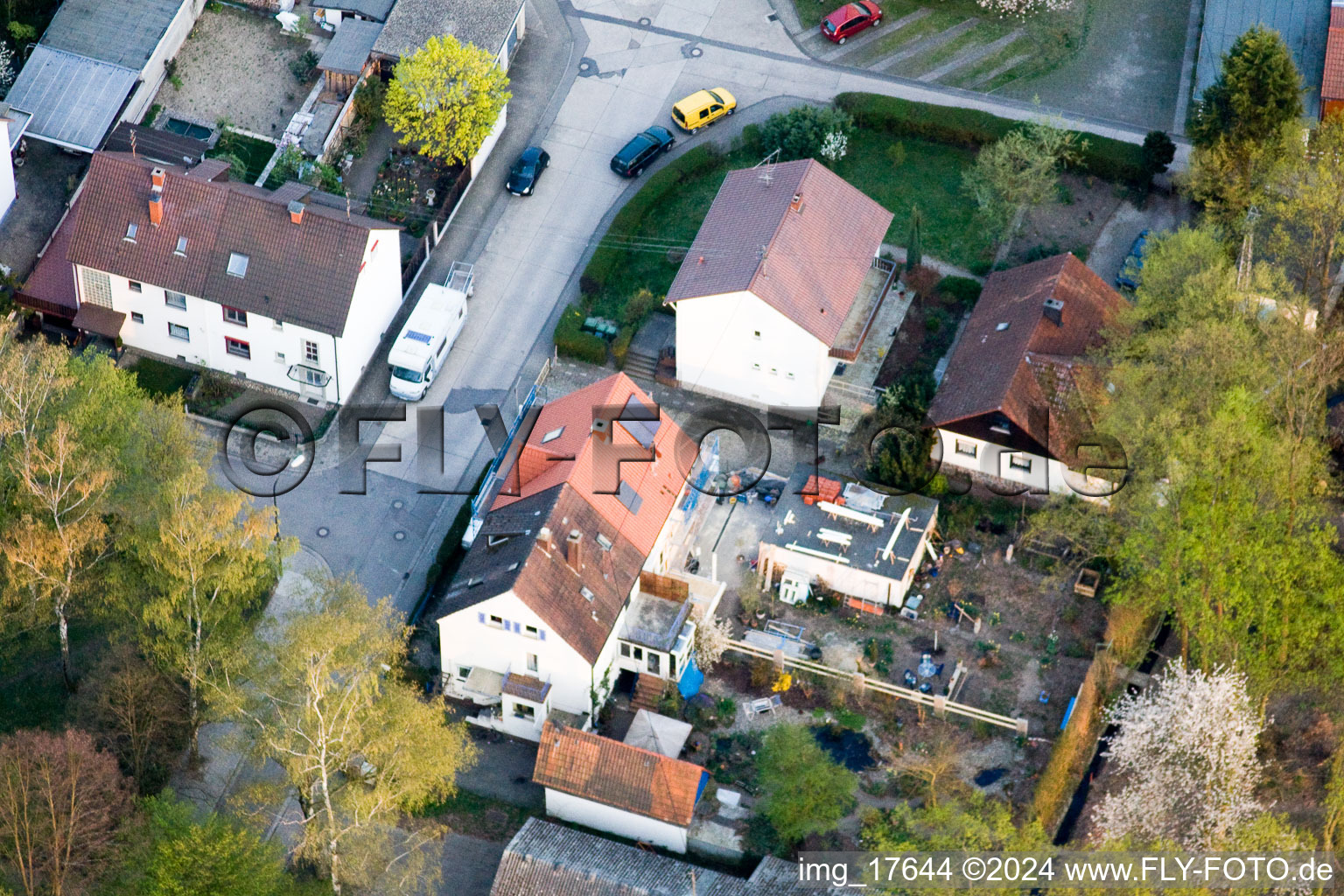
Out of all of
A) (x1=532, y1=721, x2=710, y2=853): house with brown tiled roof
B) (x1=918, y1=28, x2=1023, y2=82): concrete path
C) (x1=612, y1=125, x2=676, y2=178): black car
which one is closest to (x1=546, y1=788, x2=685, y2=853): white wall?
(x1=532, y1=721, x2=710, y2=853): house with brown tiled roof

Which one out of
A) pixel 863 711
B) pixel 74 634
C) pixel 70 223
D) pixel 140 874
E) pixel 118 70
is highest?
pixel 118 70

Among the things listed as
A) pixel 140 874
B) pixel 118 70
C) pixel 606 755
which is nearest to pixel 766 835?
pixel 606 755

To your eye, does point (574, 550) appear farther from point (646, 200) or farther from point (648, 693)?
point (646, 200)

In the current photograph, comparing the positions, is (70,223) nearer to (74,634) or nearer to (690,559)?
(74,634)

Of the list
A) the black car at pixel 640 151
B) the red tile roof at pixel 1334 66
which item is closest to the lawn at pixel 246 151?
the black car at pixel 640 151

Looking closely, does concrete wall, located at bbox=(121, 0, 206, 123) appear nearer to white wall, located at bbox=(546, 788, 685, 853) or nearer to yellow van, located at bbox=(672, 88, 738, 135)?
yellow van, located at bbox=(672, 88, 738, 135)

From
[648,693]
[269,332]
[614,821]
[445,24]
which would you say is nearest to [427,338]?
[269,332]
